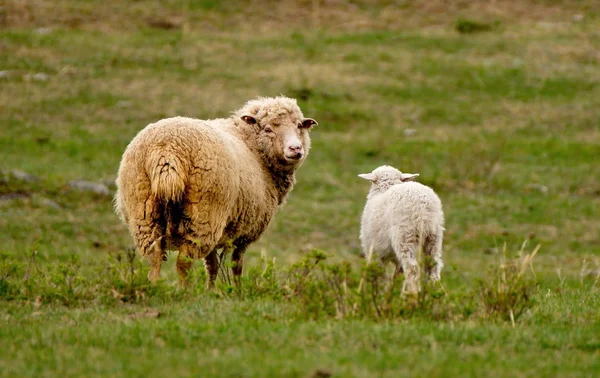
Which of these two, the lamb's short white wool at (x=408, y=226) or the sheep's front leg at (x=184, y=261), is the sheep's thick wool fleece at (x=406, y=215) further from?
the sheep's front leg at (x=184, y=261)

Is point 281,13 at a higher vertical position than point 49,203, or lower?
higher

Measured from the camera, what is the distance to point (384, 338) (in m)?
6.20

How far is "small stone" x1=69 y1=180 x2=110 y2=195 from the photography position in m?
18.3

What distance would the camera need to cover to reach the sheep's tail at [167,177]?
27.6 feet

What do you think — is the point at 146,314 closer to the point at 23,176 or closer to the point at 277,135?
the point at 277,135

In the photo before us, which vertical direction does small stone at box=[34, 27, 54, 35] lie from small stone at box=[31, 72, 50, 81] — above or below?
above

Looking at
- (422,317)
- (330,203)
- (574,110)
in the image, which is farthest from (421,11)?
(422,317)

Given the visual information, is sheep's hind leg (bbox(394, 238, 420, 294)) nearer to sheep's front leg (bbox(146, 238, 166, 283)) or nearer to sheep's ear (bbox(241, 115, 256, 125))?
sheep's front leg (bbox(146, 238, 166, 283))

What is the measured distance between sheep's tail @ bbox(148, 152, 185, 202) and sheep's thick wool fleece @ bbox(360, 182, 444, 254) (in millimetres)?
1926

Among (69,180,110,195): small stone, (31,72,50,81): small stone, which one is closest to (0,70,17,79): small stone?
(31,72,50,81): small stone

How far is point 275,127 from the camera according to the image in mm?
11023

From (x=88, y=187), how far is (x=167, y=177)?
34.2ft

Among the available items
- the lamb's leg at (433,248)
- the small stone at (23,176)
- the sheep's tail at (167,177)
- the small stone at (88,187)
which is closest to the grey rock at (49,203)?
the small stone at (88,187)

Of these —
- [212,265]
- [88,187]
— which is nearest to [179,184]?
[212,265]
